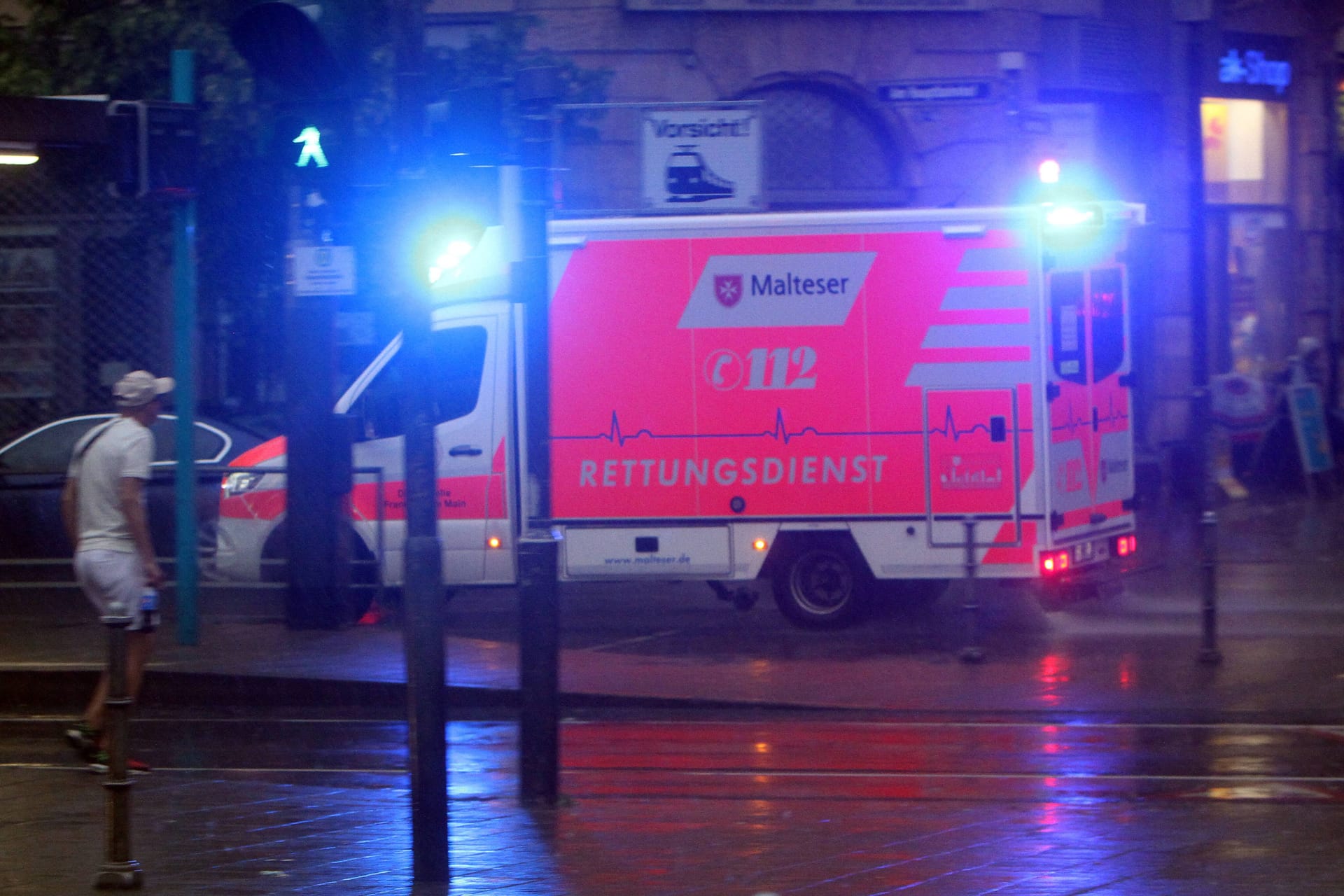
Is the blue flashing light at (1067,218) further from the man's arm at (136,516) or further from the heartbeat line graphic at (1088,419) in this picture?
the man's arm at (136,516)

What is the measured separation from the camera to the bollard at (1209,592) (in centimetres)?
1037

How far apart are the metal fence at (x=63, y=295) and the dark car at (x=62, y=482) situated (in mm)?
181

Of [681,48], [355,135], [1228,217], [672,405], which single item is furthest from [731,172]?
[1228,217]

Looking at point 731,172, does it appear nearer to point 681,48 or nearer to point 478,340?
point 478,340

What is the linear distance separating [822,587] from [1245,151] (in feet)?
42.0

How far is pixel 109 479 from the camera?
809 cm

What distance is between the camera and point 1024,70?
19.5 meters

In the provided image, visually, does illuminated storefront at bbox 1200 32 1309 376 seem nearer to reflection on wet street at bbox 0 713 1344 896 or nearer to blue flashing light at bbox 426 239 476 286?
blue flashing light at bbox 426 239 476 286

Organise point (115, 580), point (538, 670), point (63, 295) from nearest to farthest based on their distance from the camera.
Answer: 1. point (538, 670)
2. point (115, 580)
3. point (63, 295)

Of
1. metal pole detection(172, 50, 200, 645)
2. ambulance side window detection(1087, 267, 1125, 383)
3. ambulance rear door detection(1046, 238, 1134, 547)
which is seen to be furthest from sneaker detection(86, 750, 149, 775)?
ambulance side window detection(1087, 267, 1125, 383)

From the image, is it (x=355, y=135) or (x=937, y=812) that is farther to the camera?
(x=937, y=812)

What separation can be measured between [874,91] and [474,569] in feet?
32.2

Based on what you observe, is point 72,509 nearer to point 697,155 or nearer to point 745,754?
point 745,754

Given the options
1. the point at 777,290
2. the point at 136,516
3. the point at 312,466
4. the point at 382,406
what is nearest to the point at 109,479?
the point at 136,516
